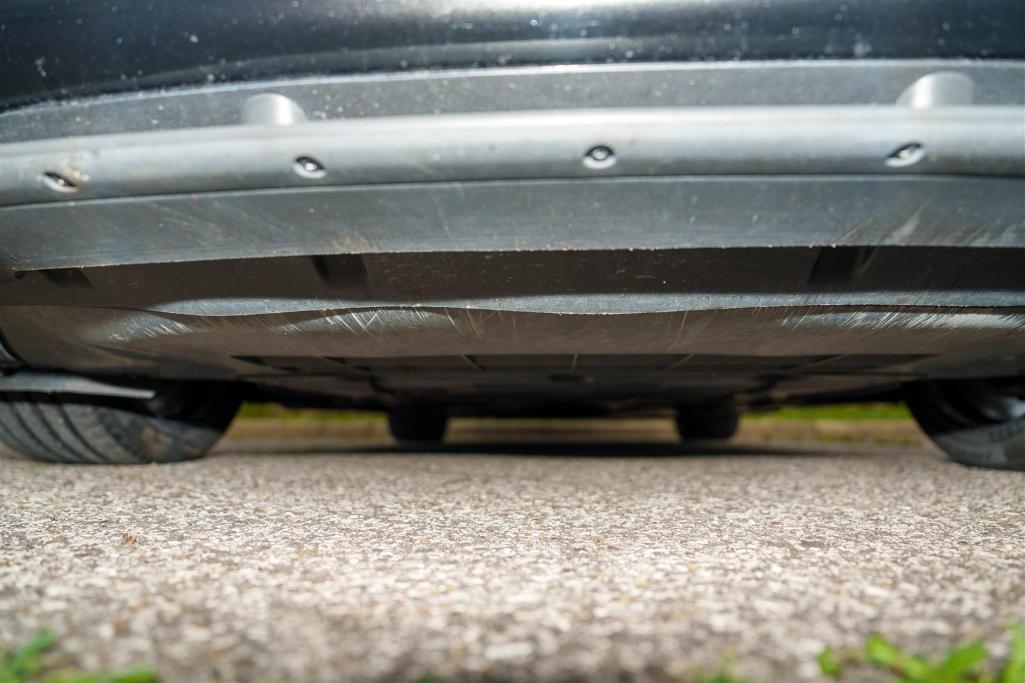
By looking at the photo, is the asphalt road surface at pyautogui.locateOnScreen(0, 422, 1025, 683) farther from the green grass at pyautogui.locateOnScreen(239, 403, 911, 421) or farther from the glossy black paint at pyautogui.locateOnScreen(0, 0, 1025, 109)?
the green grass at pyautogui.locateOnScreen(239, 403, 911, 421)

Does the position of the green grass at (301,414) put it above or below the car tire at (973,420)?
below

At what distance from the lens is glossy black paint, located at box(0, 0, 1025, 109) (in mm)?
812

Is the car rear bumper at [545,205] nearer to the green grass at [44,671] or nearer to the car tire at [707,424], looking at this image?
the green grass at [44,671]

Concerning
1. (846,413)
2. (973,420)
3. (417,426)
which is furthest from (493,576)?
(846,413)

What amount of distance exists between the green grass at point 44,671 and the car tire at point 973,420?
181cm

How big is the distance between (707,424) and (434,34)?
2607mm

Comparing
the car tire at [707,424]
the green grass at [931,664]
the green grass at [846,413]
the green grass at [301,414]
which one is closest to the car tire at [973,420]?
the car tire at [707,424]

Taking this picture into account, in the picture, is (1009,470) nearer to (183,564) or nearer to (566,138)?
(566,138)

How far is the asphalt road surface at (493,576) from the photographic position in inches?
22.9

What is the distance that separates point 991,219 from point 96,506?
142 cm

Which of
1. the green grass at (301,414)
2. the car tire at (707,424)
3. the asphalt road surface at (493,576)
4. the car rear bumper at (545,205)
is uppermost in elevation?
the car rear bumper at (545,205)

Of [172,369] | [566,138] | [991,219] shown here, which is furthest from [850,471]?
[172,369]

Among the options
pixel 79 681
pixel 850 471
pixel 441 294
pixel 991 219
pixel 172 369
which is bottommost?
pixel 850 471

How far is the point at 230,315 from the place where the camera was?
44.1 inches
